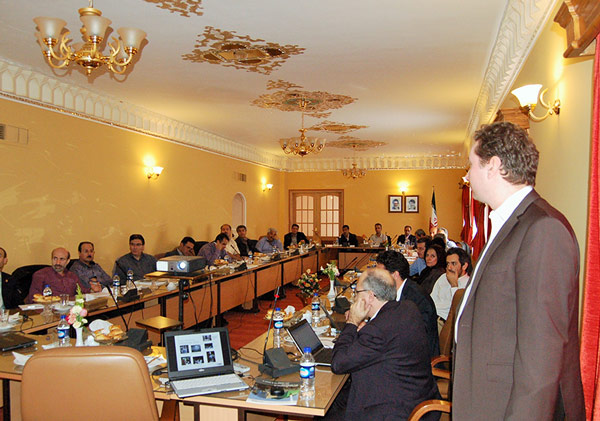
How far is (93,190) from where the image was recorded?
259 inches

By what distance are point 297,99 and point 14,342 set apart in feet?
16.0

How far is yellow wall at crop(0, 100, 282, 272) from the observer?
543cm

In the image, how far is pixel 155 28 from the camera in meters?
4.16

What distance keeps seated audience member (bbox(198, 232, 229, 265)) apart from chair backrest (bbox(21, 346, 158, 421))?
593cm

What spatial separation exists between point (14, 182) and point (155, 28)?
8.64ft

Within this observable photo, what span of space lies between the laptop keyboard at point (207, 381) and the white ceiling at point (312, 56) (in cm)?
274

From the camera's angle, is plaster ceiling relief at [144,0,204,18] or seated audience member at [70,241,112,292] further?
seated audience member at [70,241,112,292]

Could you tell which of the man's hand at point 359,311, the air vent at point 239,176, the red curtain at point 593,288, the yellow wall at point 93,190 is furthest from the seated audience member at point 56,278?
the air vent at point 239,176

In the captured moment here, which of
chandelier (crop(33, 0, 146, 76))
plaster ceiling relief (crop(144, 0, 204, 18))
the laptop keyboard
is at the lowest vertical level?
the laptop keyboard

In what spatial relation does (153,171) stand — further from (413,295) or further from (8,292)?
(413,295)

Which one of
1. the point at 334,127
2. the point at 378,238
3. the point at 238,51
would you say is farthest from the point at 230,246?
the point at 238,51

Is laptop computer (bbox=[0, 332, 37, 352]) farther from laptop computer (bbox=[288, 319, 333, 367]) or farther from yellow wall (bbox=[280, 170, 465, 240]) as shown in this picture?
yellow wall (bbox=[280, 170, 465, 240])

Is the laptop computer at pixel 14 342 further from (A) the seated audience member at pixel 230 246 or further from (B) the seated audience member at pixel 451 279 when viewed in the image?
(A) the seated audience member at pixel 230 246

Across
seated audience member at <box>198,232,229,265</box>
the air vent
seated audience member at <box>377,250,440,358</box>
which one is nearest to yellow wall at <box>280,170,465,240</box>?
the air vent
